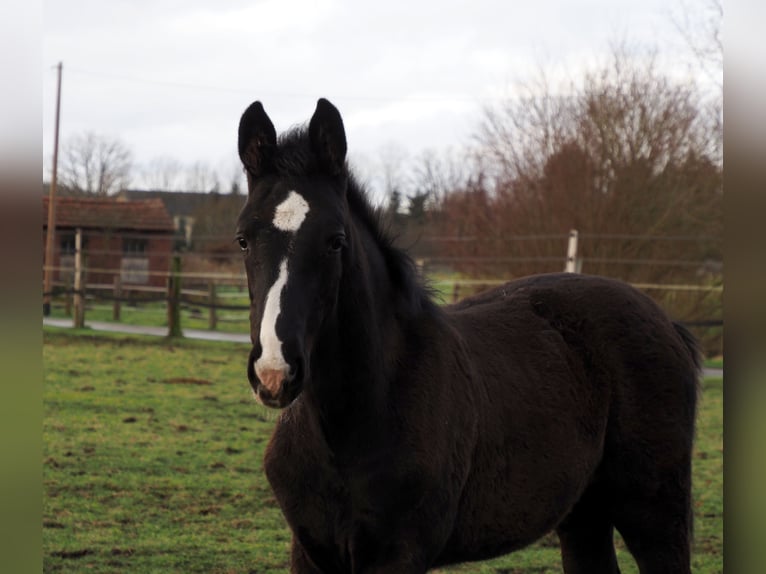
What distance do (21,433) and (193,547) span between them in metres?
5.29

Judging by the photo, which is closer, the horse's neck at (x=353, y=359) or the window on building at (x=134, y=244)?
the horse's neck at (x=353, y=359)

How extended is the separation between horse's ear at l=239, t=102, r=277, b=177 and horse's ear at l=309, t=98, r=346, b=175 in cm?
14

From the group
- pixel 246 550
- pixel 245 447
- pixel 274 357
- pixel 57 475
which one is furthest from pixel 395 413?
pixel 245 447

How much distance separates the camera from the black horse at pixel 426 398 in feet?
8.59

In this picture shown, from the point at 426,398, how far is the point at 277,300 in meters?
0.81

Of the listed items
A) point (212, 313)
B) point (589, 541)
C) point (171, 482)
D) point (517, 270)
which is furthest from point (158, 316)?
point (589, 541)

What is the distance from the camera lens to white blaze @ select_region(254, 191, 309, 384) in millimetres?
2297

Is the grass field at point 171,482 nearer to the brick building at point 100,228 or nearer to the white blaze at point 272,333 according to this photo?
the white blaze at point 272,333

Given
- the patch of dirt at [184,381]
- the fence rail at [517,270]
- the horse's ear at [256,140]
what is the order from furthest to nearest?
1. the fence rail at [517,270]
2. the patch of dirt at [184,381]
3. the horse's ear at [256,140]

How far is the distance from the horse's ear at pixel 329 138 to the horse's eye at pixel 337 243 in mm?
299

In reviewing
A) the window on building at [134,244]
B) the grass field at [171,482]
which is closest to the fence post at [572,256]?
the grass field at [171,482]

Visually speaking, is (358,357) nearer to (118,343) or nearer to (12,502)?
(12,502)

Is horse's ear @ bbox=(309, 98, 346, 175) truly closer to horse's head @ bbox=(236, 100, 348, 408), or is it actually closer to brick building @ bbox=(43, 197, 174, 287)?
horse's head @ bbox=(236, 100, 348, 408)

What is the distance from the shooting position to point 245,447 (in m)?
8.81
